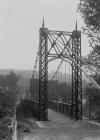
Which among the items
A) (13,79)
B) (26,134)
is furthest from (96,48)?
(13,79)

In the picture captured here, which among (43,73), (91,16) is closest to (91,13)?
(91,16)

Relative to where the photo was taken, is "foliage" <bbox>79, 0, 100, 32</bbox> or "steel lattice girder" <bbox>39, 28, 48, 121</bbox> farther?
"steel lattice girder" <bbox>39, 28, 48, 121</bbox>

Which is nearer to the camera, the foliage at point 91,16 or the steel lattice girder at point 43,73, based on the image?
the foliage at point 91,16

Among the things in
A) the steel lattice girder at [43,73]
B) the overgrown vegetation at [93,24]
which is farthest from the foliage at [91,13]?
the steel lattice girder at [43,73]

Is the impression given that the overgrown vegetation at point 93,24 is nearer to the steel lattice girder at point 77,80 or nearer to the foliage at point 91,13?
the foliage at point 91,13

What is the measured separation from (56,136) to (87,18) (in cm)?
606

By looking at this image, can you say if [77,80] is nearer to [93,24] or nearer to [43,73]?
[43,73]

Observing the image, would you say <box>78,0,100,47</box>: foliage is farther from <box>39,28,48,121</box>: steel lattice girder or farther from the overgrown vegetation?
<box>39,28,48,121</box>: steel lattice girder

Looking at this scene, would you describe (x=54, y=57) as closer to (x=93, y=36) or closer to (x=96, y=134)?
(x=93, y=36)

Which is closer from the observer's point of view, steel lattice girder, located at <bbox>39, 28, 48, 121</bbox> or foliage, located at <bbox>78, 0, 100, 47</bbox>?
foliage, located at <bbox>78, 0, 100, 47</bbox>

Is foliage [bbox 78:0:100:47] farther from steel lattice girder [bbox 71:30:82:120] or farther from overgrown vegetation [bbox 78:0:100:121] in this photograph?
steel lattice girder [bbox 71:30:82:120]

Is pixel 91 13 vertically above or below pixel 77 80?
above

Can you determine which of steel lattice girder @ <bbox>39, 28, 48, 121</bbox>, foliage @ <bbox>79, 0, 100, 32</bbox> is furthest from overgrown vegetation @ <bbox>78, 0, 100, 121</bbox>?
steel lattice girder @ <bbox>39, 28, 48, 121</bbox>

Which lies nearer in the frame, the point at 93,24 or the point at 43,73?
the point at 93,24
